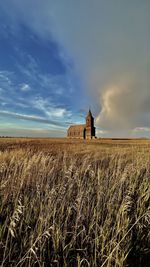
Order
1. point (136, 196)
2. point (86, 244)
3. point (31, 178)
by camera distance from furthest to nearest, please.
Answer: point (31, 178) → point (136, 196) → point (86, 244)

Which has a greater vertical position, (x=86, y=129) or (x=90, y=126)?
(x=90, y=126)

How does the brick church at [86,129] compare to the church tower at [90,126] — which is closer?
the church tower at [90,126]

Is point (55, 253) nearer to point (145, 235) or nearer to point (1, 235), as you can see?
point (1, 235)

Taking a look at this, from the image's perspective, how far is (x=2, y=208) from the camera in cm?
312

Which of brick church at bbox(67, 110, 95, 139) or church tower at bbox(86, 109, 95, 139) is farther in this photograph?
brick church at bbox(67, 110, 95, 139)

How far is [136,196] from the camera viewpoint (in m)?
4.09

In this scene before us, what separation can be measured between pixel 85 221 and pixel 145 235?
2.57 feet

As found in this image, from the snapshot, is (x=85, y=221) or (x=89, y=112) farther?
(x=89, y=112)

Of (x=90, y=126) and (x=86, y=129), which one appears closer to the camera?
(x=90, y=126)

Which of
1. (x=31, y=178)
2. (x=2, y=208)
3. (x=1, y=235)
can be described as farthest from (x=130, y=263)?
(x=31, y=178)

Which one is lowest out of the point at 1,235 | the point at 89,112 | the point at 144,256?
the point at 144,256

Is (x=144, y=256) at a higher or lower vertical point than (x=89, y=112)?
lower

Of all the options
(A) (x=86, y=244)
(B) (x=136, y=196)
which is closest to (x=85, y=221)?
(A) (x=86, y=244)

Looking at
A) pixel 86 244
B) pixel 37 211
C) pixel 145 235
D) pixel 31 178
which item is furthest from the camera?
pixel 31 178
